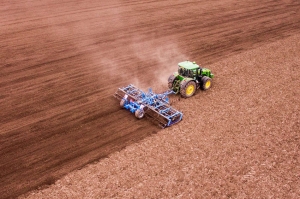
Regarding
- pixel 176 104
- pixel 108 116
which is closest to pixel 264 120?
pixel 176 104

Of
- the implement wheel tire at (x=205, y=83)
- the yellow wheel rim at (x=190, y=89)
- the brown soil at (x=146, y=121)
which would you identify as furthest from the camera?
the implement wheel tire at (x=205, y=83)

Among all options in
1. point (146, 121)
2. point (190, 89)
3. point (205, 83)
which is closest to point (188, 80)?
point (190, 89)

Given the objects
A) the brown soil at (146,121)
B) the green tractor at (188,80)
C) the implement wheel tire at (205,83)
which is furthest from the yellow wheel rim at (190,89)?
the implement wheel tire at (205,83)

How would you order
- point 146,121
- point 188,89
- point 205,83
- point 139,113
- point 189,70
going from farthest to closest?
1. point 205,83
2. point 188,89
3. point 189,70
4. point 146,121
5. point 139,113

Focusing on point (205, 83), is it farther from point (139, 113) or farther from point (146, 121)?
point (139, 113)

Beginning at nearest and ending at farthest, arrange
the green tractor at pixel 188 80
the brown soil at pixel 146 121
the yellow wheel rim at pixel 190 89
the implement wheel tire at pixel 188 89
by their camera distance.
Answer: the brown soil at pixel 146 121, the implement wheel tire at pixel 188 89, the green tractor at pixel 188 80, the yellow wheel rim at pixel 190 89

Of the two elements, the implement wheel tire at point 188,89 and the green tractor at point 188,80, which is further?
the green tractor at point 188,80

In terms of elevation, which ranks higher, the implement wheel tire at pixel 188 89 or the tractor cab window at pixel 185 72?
the tractor cab window at pixel 185 72

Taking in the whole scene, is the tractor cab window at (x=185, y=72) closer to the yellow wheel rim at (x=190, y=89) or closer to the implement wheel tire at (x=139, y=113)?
the yellow wheel rim at (x=190, y=89)

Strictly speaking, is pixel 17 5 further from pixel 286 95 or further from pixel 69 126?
pixel 286 95
